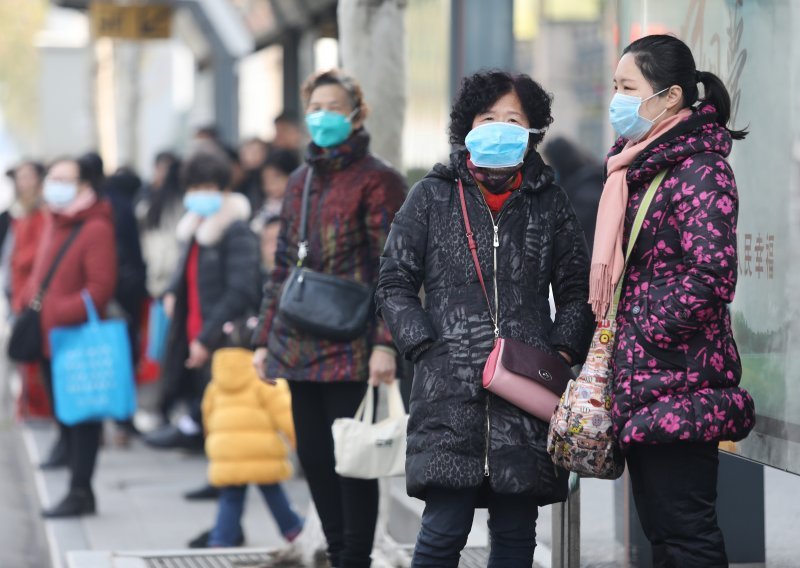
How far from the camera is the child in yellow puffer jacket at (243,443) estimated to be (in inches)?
262

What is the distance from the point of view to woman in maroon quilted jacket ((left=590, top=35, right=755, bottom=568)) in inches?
150

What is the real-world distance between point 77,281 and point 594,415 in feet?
15.1

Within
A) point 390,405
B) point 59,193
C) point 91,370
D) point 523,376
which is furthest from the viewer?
point 59,193

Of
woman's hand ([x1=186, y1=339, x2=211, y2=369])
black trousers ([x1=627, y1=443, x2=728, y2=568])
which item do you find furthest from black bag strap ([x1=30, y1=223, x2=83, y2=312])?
black trousers ([x1=627, y1=443, x2=728, y2=568])

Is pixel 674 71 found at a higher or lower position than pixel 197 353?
higher

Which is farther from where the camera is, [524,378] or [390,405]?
[390,405]

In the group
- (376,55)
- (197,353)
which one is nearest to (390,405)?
(376,55)

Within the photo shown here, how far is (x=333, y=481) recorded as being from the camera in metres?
5.50

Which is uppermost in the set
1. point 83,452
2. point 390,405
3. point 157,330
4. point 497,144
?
point 497,144

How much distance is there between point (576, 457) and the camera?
3.99 meters

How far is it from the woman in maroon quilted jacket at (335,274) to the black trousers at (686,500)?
1.45 m

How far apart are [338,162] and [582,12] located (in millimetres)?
7775

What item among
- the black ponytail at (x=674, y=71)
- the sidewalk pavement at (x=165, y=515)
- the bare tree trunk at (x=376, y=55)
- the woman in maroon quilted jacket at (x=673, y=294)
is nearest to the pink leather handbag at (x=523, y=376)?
the woman in maroon quilted jacket at (x=673, y=294)

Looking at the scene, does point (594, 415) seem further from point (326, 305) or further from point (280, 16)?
point (280, 16)
